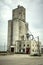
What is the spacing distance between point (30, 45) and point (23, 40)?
0.82 metres

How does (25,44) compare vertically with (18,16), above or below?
below

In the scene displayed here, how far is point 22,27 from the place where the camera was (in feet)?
41.1

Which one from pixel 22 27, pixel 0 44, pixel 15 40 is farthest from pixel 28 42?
pixel 0 44

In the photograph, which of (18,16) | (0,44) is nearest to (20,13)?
(18,16)

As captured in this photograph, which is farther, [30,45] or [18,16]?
[18,16]

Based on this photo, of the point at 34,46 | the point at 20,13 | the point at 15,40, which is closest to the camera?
the point at 15,40

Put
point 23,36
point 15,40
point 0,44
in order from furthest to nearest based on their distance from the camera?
point 23,36 < point 15,40 < point 0,44

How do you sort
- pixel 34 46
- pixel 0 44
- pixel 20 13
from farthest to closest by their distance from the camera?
1. pixel 20 13
2. pixel 34 46
3. pixel 0 44

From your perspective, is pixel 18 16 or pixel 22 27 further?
pixel 18 16

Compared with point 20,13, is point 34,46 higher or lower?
lower

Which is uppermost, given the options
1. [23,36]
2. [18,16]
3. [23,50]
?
[18,16]

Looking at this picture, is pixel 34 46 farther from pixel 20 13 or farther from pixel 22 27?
pixel 20 13

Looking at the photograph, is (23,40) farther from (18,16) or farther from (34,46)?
(18,16)

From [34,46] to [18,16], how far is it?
3.71m
